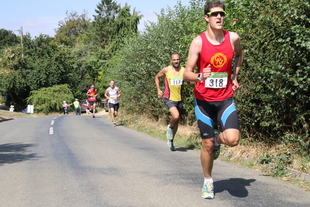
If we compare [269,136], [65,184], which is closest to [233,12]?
[269,136]

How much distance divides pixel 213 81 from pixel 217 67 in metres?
0.17

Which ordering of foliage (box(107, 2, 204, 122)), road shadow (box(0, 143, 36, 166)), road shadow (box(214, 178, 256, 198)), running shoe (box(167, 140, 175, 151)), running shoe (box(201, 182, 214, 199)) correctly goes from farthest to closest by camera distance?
1. foliage (box(107, 2, 204, 122))
2. running shoe (box(167, 140, 175, 151))
3. road shadow (box(0, 143, 36, 166))
4. road shadow (box(214, 178, 256, 198))
5. running shoe (box(201, 182, 214, 199))

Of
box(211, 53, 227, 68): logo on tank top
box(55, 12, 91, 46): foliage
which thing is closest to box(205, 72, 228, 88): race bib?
box(211, 53, 227, 68): logo on tank top

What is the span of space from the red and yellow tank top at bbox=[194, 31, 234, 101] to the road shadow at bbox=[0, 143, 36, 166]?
16.8 feet

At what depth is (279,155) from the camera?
693 centimetres

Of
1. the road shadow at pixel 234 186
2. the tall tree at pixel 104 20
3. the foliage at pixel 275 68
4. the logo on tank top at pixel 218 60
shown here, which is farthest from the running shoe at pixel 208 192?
the tall tree at pixel 104 20

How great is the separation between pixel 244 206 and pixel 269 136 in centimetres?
392

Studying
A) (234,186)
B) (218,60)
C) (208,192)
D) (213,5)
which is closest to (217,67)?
(218,60)

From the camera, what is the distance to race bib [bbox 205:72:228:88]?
5000 mm

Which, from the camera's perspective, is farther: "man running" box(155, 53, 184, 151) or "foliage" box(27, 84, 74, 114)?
"foliage" box(27, 84, 74, 114)

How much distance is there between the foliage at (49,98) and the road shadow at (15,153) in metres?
42.4

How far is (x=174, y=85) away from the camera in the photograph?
9.61 meters

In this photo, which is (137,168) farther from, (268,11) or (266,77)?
(268,11)

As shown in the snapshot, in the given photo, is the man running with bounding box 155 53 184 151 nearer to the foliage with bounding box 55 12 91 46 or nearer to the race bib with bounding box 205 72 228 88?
the race bib with bounding box 205 72 228 88
